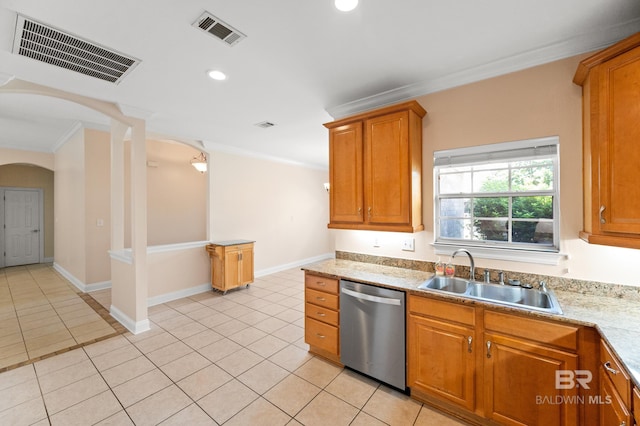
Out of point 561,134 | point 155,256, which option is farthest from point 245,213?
point 561,134

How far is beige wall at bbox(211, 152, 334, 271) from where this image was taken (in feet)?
17.2

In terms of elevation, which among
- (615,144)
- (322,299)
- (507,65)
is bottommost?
(322,299)

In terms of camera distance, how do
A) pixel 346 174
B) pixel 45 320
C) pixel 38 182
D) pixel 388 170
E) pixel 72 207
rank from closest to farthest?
1. pixel 388 170
2. pixel 346 174
3. pixel 45 320
4. pixel 72 207
5. pixel 38 182

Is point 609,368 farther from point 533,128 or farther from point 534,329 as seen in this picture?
point 533,128

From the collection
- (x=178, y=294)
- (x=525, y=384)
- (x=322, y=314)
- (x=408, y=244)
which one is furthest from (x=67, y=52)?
(x=525, y=384)

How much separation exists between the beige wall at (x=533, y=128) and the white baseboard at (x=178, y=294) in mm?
4002

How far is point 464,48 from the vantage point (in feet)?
6.68

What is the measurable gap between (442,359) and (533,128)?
6.43 feet

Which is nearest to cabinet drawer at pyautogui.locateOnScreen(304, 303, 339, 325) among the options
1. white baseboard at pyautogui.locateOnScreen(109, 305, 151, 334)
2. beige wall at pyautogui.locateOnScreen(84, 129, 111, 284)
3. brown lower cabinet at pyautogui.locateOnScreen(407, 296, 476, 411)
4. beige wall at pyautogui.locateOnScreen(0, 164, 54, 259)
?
brown lower cabinet at pyautogui.locateOnScreen(407, 296, 476, 411)

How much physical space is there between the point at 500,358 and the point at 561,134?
1.73 metres

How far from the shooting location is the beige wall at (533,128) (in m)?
1.96

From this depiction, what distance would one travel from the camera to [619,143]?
1527 mm

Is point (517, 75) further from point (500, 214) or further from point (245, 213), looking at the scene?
point (245, 213)

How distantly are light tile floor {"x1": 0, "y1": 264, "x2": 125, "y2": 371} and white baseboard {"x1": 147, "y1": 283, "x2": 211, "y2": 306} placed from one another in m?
0.60
